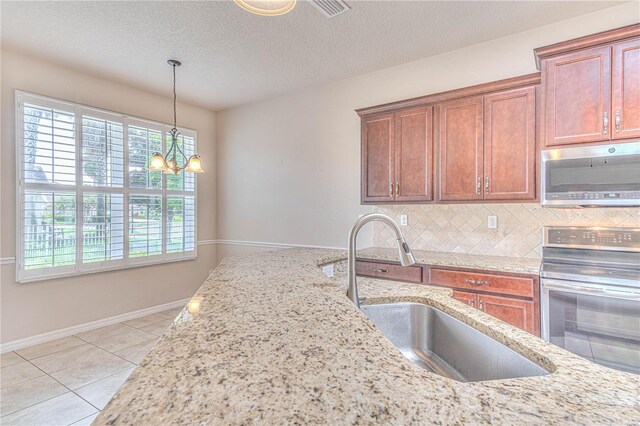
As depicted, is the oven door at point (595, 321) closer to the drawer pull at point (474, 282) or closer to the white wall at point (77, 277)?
the drawer pull at point (474, 282)

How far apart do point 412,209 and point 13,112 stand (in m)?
4.16

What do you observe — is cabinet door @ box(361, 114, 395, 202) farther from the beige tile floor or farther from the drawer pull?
the beige tile floor

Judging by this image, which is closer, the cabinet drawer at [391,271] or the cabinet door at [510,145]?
the cabinet door at [510,145]

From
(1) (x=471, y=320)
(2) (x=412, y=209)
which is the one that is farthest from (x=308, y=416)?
(2) (x=412, y=209)

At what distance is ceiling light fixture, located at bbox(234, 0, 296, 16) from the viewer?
135cm

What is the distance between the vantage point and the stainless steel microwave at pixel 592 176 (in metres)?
2.07

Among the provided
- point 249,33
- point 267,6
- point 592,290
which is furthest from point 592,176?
point 249,33

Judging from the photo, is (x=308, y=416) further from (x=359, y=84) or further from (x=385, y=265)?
(x=359, y=84)

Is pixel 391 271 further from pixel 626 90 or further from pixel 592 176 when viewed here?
pixel 626 90

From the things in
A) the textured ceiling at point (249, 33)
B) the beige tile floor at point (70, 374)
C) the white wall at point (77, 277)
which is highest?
the textured ceiling at point (249, 33)

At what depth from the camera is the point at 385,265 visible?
116 inches

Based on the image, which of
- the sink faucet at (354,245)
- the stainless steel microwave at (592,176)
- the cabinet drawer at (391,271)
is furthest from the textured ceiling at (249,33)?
the cabinet drawer at (391,271)

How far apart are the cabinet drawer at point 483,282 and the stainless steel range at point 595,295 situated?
12 cm

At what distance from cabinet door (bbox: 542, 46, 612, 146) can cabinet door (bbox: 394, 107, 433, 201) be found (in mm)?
906
